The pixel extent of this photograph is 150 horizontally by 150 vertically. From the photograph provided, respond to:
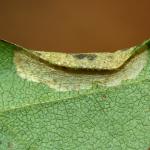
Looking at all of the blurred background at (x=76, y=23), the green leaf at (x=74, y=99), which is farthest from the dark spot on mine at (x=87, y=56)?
the blurred background at (x=76, y=23)

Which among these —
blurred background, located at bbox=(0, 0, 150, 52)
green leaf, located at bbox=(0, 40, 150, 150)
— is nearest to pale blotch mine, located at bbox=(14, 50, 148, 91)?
green leaf, located at bbox=(0, 40, 150, 150)

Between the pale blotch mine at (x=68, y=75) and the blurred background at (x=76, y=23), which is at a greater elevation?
the pale blotch mine at (x=68, y=75)

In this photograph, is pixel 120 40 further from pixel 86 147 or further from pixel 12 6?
pixel 86 147

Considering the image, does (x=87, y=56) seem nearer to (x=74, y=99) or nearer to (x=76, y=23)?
(x=74, y=99)

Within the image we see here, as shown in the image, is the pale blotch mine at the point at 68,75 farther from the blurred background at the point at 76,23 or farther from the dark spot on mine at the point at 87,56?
the blurred background at the point at 76,23

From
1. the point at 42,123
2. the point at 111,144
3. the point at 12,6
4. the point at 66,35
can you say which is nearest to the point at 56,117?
the point at 42,123

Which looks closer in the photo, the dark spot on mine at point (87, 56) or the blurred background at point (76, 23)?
the dark spot on mine at point (87, 56)

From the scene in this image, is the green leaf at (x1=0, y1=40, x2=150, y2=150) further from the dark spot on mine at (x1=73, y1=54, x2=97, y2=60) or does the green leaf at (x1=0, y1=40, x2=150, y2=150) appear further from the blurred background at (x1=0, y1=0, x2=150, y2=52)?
the blurred background at (x1=0, y1=0, x2=150, y2=52)
